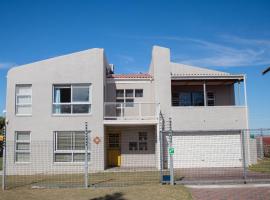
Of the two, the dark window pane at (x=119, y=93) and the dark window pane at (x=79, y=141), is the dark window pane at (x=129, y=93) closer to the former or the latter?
the dark window pane at (x=119, y=93)

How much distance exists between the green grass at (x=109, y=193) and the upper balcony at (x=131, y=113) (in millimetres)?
7091

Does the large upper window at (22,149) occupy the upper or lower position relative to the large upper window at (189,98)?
lower

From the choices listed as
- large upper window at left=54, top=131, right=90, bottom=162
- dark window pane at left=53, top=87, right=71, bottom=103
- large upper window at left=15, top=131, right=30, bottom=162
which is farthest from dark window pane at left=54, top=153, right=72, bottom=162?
dark window pane at left=53, top=87, right=71, bottom=103

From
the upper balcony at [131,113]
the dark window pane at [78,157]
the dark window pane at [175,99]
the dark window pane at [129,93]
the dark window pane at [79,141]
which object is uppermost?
the dark window pane at [129,93]

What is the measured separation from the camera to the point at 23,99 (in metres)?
18.5

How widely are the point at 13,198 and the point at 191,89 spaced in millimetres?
14435

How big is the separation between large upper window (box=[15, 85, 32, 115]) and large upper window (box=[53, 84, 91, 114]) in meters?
1.48

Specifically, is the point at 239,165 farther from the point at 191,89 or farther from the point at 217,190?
the point at 217,190

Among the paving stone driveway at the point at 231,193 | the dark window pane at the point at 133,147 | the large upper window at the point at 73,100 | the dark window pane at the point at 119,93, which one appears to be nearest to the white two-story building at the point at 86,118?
the large upper window at the point at 73,100

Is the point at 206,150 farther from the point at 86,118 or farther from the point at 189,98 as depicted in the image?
the point at 86,118

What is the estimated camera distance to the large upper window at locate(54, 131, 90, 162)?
1766 cm

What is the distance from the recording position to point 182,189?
10453 mm

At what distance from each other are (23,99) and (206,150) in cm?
1125

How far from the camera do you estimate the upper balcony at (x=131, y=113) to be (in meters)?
18.0
